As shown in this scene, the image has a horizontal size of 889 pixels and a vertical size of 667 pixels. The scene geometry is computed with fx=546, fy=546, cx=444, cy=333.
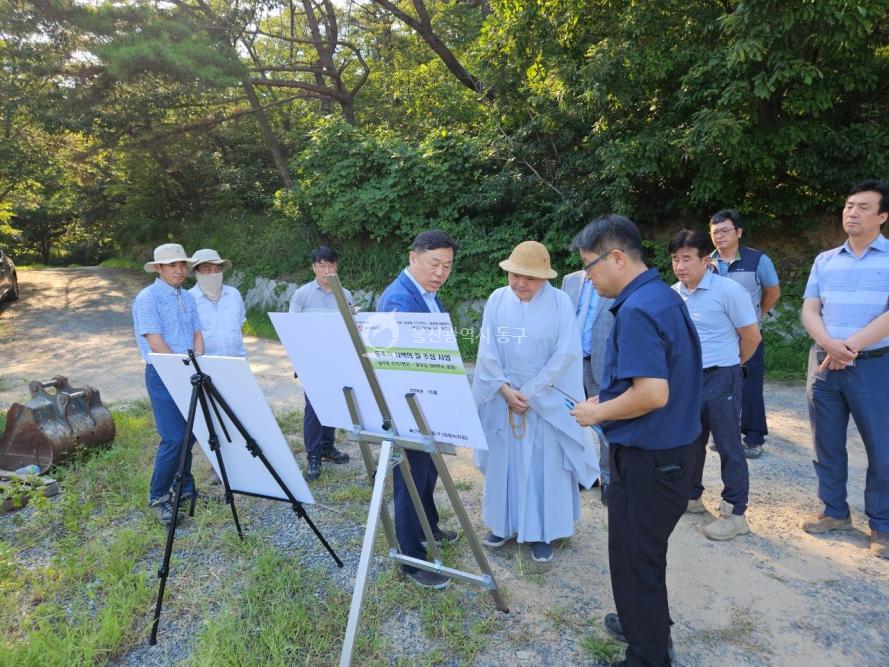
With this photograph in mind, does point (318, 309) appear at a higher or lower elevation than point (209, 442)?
higher

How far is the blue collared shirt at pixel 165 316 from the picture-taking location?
3564mm

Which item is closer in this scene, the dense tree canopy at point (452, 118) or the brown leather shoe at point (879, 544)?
the brown leather shoe at point (879, 544)

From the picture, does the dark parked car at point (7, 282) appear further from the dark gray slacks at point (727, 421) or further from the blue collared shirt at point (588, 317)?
the dark gray slacks at point (727, 421)

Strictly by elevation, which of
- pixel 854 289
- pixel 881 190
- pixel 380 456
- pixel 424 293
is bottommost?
pixel 380 456

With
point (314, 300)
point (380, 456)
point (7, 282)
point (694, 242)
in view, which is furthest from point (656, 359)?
point (7, 282)

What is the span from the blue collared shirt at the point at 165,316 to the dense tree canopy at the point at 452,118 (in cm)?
558

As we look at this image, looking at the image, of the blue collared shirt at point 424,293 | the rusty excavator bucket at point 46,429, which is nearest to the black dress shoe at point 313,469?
the rusty excavator bucket at point 46,429

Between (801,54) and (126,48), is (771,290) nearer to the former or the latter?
(801,54)

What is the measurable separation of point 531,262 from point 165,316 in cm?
245

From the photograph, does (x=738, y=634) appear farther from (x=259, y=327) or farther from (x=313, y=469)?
(x=259, y=327)

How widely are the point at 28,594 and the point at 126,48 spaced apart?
1026 cm

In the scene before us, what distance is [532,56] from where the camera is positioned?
27.0 feet

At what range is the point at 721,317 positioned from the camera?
131 inches

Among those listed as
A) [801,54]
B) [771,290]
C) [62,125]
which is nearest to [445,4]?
[62,125]
